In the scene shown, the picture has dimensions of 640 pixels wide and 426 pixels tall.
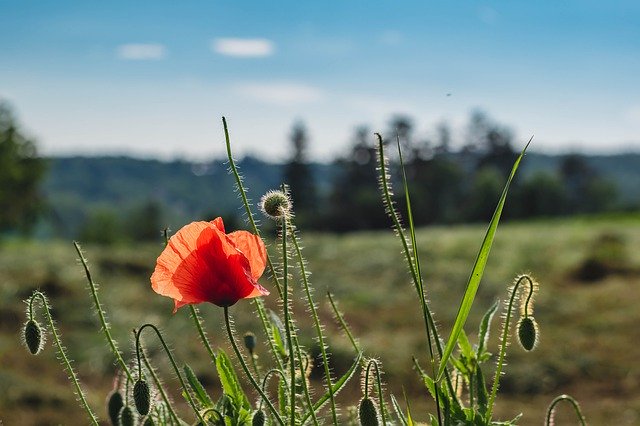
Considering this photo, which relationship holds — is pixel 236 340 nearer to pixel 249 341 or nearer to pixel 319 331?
pixel 319 331

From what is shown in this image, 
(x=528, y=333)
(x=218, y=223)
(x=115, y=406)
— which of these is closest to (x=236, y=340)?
(x=218, y=223)

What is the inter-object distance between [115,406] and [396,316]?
10.7m

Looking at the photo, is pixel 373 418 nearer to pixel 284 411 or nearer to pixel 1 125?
pixel 284 411

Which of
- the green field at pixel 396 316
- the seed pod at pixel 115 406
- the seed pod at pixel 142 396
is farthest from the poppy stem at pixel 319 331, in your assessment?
the green field at pixel 396 316

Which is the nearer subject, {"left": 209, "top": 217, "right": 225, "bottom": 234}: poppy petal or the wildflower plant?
the wildflower plant

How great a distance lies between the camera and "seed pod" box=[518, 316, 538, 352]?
3.81 feet

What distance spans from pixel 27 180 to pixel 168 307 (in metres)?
25.5

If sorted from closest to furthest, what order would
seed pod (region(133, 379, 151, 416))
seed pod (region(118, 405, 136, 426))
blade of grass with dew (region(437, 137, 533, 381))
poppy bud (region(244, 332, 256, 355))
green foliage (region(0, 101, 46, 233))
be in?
blade of grass with dew (region(437, 137, 533, 381)) < seed pod (region(133, 379, 151, 416)) < seed pod (region(118, 405, 136, 426)) < poppy bud (region(244, 332, 256, 355)) < green foliage (region(0, 101, 46, 233))

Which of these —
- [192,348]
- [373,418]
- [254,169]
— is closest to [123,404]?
[373,418]

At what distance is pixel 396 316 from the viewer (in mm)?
11734

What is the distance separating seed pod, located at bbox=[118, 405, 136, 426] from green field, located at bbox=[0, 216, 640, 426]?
5.62 meters

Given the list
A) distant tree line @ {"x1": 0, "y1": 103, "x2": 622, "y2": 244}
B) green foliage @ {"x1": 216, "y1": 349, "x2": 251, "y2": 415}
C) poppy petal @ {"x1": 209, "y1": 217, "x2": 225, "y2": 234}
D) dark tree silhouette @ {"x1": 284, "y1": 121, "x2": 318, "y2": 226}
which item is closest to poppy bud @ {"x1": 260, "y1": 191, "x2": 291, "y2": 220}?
poppy petal @ {"x1": 209, "y1": 217, "x2": 225, "y2": 234}

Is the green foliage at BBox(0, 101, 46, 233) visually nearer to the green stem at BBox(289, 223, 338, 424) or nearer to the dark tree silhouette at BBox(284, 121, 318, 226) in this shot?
the dark tree silhouette at BBox(284, 121, 318, 226)

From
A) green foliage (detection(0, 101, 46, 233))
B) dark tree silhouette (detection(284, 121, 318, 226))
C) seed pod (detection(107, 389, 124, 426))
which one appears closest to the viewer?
seed pod (detection(107, 389, 124, 426))
